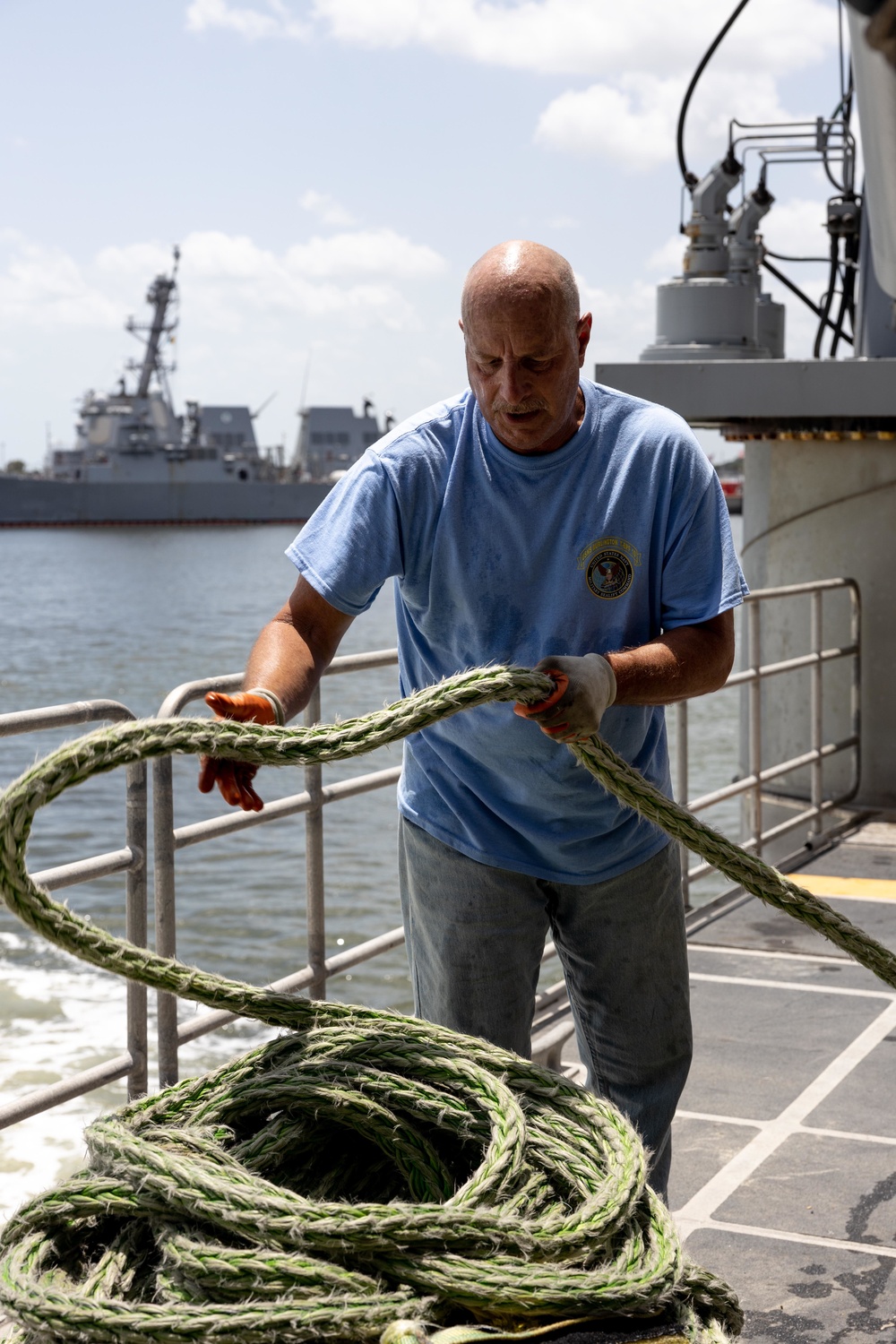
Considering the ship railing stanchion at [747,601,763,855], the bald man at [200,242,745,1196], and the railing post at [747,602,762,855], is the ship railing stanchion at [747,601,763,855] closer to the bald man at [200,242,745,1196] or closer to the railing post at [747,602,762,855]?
the railing post at [747,602,762,855]

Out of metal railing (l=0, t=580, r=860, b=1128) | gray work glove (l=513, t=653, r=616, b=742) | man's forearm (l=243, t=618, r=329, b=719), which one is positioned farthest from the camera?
metal railing (l=0, t=580, r=860, b=1128)

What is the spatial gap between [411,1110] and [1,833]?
2.00 ft

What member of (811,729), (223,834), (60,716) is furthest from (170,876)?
(811,729)

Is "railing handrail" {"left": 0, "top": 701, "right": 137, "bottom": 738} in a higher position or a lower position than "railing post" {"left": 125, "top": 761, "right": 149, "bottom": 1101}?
higher

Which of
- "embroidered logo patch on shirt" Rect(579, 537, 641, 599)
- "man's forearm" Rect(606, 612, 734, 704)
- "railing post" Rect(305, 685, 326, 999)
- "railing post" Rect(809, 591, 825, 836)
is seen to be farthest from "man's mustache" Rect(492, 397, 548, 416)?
"railing post" Rect(809, 591, 825, 836)

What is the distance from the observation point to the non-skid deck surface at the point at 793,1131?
2.94m

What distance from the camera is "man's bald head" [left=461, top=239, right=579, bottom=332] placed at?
7.35 feet

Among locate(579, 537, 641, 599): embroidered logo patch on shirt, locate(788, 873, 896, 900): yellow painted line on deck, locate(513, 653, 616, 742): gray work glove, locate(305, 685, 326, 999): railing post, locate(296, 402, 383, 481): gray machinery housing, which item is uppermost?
locate(296, 402, 383, 481): gray machinery housing

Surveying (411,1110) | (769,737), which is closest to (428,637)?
(411,1110)

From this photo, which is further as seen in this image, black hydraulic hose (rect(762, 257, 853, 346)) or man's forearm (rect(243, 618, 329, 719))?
black hydraulic hose (rect(762, 257, 853, 346))

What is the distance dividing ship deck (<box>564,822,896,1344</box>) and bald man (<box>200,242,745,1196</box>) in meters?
0.63

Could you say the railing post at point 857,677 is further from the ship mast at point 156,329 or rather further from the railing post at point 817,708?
the ship mast at point 156,329

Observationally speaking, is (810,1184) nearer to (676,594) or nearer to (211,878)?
(676,594)

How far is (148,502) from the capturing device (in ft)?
278
